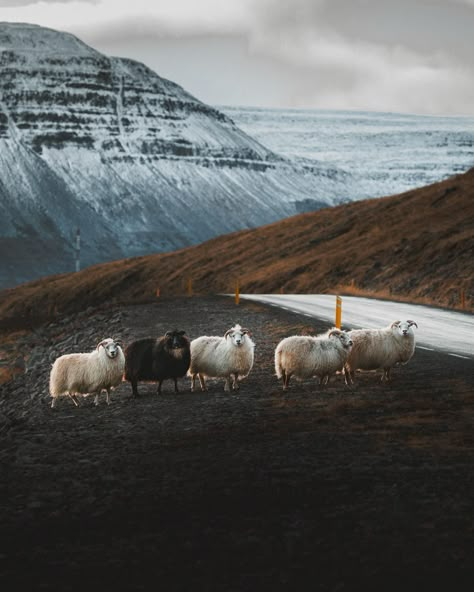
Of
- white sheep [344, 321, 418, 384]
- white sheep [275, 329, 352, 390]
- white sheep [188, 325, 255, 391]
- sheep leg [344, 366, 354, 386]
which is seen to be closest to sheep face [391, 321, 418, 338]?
white sheep [344, 321, 418, 384]

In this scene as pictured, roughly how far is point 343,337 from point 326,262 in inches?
2485

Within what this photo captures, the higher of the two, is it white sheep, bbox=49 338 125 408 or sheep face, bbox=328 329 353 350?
sheep face, bbox=328 329 353 350

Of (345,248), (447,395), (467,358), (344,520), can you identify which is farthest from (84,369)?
(345,248)

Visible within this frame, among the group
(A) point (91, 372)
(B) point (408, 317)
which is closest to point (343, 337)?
(A) point (91, 372)

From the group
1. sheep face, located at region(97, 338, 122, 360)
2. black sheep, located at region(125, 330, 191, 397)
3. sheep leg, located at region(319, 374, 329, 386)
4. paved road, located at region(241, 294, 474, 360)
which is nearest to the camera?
sheep face, located at region(97, 338, 122, 360)

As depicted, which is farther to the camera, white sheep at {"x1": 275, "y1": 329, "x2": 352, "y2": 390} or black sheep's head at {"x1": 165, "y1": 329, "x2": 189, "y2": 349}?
black sheep's head at {"x1": 165, "y1": 329, "x2": 189, "y2": 349}

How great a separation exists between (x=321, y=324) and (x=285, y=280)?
4900 centimetres

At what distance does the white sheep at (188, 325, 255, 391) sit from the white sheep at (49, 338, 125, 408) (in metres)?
1.51

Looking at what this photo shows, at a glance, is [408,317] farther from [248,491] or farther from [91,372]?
[248,491]

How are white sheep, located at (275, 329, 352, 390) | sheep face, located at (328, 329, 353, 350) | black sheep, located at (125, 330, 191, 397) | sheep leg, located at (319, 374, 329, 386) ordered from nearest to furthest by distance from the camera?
white sheep, located at (275, 329, 352, 390)
sheep face, located at (328, 329, 353, 350)
sheep leg, located at (319, 374, 329, 386)
black sheep, located at (125, 330, 191, 397)

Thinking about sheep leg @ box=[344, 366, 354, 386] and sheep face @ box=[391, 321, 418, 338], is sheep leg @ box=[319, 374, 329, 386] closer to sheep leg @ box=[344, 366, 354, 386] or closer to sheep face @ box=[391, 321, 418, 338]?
sheep leg @ box=[344, 366, 354, 386]

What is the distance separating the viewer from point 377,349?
19766 millimetres

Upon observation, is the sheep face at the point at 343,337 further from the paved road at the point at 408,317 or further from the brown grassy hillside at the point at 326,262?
the brown grassy hillside at the point at 326,262

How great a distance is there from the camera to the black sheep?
64.7 ft
